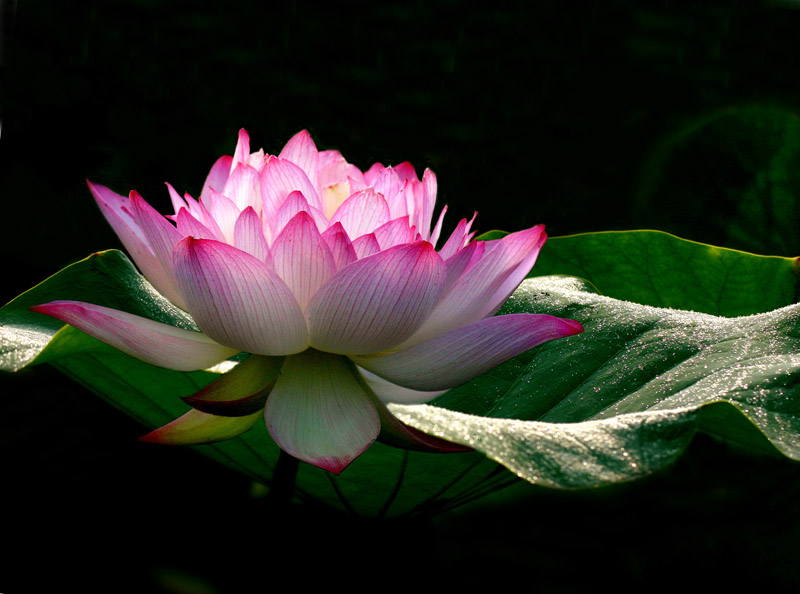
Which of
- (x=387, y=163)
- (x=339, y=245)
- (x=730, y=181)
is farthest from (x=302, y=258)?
(x=730, y=181)

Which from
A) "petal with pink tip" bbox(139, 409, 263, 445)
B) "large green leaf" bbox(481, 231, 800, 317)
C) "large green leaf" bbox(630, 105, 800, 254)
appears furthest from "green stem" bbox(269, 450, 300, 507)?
"large green leaf" bbox(630, 105, 800, 254)

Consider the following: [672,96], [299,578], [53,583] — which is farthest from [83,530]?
[672,96]

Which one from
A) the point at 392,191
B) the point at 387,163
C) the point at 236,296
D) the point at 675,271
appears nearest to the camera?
the point at 236,296

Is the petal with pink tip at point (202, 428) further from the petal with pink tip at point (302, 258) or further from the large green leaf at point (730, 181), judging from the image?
the large green leaf at point (730, 181)

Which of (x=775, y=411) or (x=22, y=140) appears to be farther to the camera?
(x=22, y=140)

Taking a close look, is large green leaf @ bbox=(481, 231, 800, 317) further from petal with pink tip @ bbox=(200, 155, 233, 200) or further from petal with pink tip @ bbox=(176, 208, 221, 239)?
petal with pink tip @ bbox=(176, 208, 221, 239)

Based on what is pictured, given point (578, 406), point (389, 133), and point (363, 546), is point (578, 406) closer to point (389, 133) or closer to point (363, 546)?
point (363, 546)

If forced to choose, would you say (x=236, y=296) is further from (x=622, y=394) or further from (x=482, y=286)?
(x=622, y=394)
